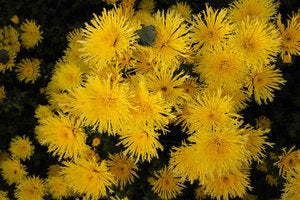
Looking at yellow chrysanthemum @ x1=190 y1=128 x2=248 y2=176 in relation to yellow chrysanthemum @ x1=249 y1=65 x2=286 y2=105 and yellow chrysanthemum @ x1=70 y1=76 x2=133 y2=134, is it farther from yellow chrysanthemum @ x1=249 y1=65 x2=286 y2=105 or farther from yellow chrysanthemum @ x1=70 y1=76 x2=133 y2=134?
yellow chrysanthemum @ x1=70 y1=76 x2=133 y2=134

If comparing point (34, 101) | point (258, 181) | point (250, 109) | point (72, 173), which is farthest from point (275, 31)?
point (34, 101)

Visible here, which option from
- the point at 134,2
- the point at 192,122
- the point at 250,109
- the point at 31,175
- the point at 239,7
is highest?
the point at 134,2

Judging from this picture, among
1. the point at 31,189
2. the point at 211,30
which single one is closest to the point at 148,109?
the point at 211,30

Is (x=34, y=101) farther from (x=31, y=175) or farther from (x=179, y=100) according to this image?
(x=179, y=100)

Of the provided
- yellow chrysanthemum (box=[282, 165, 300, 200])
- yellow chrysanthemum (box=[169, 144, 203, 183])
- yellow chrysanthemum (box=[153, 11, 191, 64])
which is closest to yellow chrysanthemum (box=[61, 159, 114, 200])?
yellow chrysanthemum (box=[169, 144, 203, 183])

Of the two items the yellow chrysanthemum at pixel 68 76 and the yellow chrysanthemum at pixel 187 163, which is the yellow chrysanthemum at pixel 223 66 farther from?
the yellow chrysanthemum at pixel 68 76

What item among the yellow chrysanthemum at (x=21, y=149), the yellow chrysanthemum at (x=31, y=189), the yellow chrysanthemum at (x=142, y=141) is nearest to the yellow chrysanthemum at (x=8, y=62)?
the yellow chrysanthemum at (x=21, y=149)

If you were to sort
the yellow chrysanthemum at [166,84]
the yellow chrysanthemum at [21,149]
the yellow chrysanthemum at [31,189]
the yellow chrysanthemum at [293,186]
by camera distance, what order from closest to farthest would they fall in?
the yellow chrysanthemum at [166,84] < the yellow chrysanthemum at [293,186] < the yellow chrysanthemum at [31,189] < the yellow chrysanthemum at [21,149]
